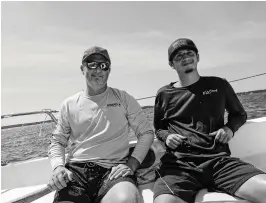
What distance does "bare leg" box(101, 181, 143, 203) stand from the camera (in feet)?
4.70

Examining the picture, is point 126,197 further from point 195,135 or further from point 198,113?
point 198,113

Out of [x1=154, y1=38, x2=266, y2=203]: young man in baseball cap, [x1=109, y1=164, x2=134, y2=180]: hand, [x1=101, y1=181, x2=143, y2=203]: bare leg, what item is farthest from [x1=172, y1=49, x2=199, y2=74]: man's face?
[x1=101, y1=181, x2=143, y2=203]: bare leg

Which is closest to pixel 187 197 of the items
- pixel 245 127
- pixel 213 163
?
pixel 213 163

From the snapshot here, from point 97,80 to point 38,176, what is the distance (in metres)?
1.45

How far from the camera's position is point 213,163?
1.71 metres

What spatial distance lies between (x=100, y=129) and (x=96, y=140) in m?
0.10

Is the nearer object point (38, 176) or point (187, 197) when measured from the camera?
point (187, 197)

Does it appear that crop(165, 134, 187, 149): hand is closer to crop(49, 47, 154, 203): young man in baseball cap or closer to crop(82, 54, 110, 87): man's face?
crop(49, 47, 154, 203): young man in baseball cap

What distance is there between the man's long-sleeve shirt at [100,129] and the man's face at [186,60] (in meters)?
0.56

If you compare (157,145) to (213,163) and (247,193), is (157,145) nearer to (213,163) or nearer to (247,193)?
(213,163)

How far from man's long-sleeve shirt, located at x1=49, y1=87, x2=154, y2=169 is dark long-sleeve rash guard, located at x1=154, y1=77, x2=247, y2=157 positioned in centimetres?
24

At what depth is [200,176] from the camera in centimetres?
169

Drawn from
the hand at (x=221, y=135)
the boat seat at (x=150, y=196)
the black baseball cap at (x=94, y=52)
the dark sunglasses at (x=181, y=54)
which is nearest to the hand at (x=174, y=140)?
the hand at (x=221, y=135)

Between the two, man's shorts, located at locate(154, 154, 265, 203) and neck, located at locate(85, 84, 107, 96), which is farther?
neck, located at locate(85, 84, 107, 96)
